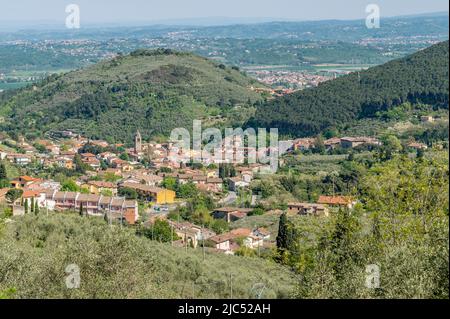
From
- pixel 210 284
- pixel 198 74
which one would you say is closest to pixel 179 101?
pixel 198 74

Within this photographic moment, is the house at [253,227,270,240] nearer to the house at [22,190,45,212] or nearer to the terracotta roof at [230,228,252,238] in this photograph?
the terracotta roof at [230,228,252,238]

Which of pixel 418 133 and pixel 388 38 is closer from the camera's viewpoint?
pixel 418 133

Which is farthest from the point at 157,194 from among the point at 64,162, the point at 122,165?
the point at 64,162

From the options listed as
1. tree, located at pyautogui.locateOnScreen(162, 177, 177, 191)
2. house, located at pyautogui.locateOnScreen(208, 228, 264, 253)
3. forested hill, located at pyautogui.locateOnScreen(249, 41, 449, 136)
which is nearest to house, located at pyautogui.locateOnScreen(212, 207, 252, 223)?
house, located at pyautogui.locateOnScreen(208, 228, 264, 253)

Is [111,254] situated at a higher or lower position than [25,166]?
higher

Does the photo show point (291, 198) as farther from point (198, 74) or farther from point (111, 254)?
point (198, 74)

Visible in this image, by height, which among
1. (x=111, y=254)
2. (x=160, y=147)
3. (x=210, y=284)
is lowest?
(x=160, y=147)
